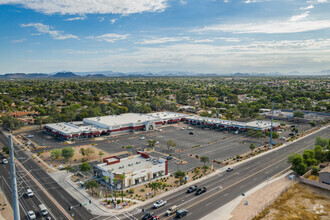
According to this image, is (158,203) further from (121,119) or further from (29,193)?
(121,119)

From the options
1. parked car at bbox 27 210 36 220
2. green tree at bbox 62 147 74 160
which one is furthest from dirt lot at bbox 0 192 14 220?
green tree at bbox 62 147 74 160

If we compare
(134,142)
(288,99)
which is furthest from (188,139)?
(288,99)

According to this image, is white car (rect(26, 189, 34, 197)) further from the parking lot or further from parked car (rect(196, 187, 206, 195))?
parked car (rect(196, 187, 206, 195))

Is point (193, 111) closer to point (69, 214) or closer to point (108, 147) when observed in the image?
point (108, 147)

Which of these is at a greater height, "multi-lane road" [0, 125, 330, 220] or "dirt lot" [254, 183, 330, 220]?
"multi-lane road" [0, 125, 330, 220]

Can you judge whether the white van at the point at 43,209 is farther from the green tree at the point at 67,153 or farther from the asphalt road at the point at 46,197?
the green tree at the point at 67,153

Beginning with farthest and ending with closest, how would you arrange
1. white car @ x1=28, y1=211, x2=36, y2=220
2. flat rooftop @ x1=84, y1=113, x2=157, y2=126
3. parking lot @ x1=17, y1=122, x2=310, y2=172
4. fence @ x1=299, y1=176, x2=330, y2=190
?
flat rooftop @ x1=84, y1=113, x2=157, y2=126 < parking lot @ x1=17, y1=122, x2=310, y2=172 < fence @ x1=299, y1=176, x2=330, y2=190 < white car @ x1=28, y1=211, x2=36, y2=220
